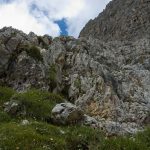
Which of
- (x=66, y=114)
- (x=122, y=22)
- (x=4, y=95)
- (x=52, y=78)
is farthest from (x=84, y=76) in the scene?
(x=122, y=22)

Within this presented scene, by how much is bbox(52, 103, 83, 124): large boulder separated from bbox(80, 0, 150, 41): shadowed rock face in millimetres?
106174

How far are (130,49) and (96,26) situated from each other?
5812 cm

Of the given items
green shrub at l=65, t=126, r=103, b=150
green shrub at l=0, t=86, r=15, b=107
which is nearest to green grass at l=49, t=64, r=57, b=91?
green shrub at l=0, t=86, r=15, b=107

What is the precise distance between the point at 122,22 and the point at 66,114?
128 metres

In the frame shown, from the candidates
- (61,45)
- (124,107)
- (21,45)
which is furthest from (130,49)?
(21,45)

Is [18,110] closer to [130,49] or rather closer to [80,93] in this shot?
[80,93]

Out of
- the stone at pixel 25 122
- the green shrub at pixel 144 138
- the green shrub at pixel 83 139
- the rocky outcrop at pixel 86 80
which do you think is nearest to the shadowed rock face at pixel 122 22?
the rocky outcrop at pixel 86 80

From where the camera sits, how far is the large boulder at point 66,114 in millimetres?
24062

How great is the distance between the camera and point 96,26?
16388 cm

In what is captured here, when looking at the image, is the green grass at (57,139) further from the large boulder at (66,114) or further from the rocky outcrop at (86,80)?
the rocky outcrop at (86,80)

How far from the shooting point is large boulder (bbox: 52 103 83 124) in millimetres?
24062

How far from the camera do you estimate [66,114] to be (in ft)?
79.0

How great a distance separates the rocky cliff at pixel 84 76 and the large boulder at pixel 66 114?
0.89 metres

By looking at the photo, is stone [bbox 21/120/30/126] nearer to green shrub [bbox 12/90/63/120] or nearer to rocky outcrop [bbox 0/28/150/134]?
green shrub [bbox 12/90/63/120]
